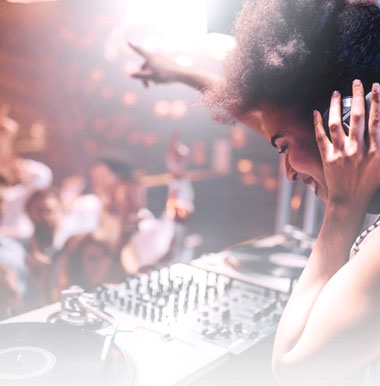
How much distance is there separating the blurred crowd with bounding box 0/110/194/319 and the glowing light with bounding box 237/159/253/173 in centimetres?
175

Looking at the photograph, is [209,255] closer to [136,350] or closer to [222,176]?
[136,350]

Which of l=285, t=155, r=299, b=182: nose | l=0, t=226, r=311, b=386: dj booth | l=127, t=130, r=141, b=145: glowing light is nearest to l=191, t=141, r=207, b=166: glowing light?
l=127, t=130, r=141, b=145: glowing light

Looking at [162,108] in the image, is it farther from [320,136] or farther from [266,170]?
[320,136]

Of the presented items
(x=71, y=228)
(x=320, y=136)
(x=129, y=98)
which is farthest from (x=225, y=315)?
(x=129, y=98)

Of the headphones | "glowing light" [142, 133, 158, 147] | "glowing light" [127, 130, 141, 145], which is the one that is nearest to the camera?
the headphones

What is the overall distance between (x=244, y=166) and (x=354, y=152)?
4891 mm

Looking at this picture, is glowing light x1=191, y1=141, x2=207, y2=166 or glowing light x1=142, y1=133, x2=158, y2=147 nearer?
glowing light x1=142, y1=133, x2=158, y2=147

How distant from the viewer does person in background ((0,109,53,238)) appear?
9.45ft

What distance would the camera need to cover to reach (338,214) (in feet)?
2.89

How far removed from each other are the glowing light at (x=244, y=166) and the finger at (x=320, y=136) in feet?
15.9

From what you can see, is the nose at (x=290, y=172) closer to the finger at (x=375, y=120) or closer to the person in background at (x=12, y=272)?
the finger at (x=375, y=120)

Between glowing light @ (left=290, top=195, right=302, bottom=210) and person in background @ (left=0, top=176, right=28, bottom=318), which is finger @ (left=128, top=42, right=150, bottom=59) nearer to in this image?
person in background @ (left=0, top=176, right=28, bottom=318)

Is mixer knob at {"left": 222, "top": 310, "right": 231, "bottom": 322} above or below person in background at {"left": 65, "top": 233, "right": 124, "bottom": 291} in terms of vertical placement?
above

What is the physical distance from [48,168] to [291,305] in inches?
121
